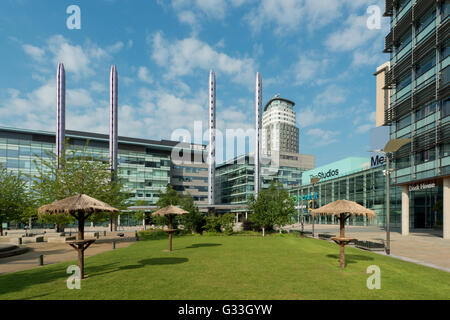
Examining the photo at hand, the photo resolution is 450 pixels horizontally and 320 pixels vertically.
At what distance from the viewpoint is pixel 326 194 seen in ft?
256

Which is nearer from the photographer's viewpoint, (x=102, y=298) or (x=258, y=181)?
(x=102, y=298)

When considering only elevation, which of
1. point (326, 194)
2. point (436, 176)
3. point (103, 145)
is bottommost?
point (326, 194)

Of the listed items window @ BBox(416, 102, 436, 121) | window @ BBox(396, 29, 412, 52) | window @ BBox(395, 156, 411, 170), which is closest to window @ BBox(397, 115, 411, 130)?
window @ BBox(416, 102, 436, 121)

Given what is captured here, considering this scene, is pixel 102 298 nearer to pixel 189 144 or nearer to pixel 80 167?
pixel 80 167

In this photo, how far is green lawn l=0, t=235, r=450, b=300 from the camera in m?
10.1

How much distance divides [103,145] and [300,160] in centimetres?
8437

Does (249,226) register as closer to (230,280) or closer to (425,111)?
(425,111)

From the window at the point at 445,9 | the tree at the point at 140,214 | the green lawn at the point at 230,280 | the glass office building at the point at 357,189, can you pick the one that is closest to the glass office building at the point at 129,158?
the tree at the point at 140,214

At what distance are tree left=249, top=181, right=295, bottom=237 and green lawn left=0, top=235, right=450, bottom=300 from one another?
1695 centimetres

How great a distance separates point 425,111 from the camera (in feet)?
116

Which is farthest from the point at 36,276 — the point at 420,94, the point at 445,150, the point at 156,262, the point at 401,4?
the point at 401,4
